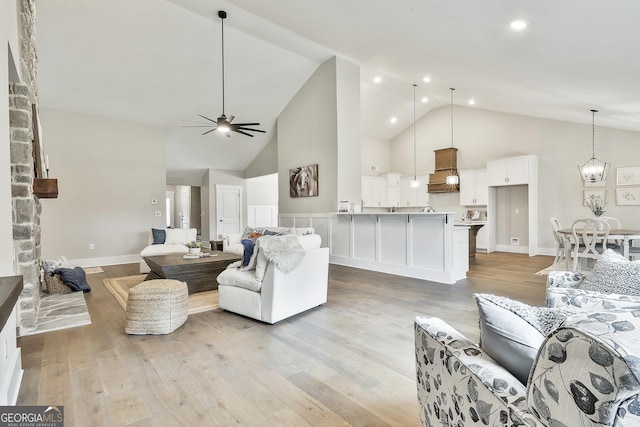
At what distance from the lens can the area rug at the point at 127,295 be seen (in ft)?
12.1

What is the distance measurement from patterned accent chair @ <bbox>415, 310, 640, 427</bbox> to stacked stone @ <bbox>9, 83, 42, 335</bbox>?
3.72 m

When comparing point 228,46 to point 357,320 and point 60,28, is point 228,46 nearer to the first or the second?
point 60,28

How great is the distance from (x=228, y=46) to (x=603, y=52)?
5.45m

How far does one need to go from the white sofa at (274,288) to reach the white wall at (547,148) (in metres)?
5.71

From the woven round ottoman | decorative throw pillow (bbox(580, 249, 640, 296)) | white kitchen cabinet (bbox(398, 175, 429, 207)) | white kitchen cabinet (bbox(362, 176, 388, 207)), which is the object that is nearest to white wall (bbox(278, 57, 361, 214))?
white kitchen cabinet (bbox(362, 176, 388, 207))

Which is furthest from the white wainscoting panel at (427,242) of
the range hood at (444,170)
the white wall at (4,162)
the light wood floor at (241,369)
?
the white wall at (4,162)

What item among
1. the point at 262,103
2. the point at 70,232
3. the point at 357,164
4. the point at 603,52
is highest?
the point at 262,103

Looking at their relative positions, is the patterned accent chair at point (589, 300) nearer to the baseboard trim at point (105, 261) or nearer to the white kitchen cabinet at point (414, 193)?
the baseboard trim at point (105, 261)

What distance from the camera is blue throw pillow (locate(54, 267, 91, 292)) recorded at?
4395 millimetres

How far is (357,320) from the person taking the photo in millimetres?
3250

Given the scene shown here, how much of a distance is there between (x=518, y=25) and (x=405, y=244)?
334cm

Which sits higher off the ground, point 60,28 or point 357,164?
point 60,28

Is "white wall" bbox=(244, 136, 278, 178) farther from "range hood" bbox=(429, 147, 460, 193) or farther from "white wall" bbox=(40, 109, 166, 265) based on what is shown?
"range hood" bbox=(429, 147, 460, 193)

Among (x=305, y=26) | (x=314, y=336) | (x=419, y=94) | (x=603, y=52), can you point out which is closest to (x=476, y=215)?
(x=419, y=94)
